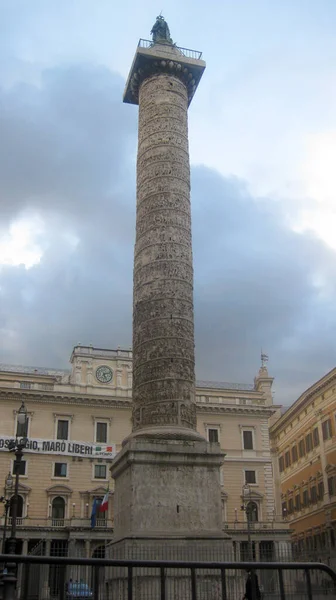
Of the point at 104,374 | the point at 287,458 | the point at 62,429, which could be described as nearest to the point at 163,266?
the point at 62,429

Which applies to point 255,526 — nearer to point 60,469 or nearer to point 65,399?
point 60,469

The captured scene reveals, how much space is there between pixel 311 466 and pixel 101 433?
1165 cm

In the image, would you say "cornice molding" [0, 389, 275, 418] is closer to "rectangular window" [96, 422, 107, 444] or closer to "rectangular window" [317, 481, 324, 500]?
"rectangular window" [96, 422, 107, 444]

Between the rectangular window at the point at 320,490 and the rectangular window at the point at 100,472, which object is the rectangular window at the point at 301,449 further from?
the rectangular window at the point at 100,472

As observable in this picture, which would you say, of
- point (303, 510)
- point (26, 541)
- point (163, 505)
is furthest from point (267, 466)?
point (163, 505)

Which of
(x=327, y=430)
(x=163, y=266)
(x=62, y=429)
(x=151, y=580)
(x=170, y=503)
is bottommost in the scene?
(x=151, y=580)

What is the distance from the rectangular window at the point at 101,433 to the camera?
108ft

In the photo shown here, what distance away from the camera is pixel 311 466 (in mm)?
34781

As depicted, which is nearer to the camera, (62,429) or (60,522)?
(60,522)

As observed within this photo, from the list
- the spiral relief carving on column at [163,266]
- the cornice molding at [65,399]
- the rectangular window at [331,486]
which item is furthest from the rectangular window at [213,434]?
the spiral relief carving on column at [163,266]

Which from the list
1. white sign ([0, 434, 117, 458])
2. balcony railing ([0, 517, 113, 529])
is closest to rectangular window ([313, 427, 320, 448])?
white sign ([0, 434, 117, 458])

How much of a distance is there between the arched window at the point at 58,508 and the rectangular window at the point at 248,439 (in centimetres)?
1017

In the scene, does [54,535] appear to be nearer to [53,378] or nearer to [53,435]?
[53,435]

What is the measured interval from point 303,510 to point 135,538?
26.3 meters
